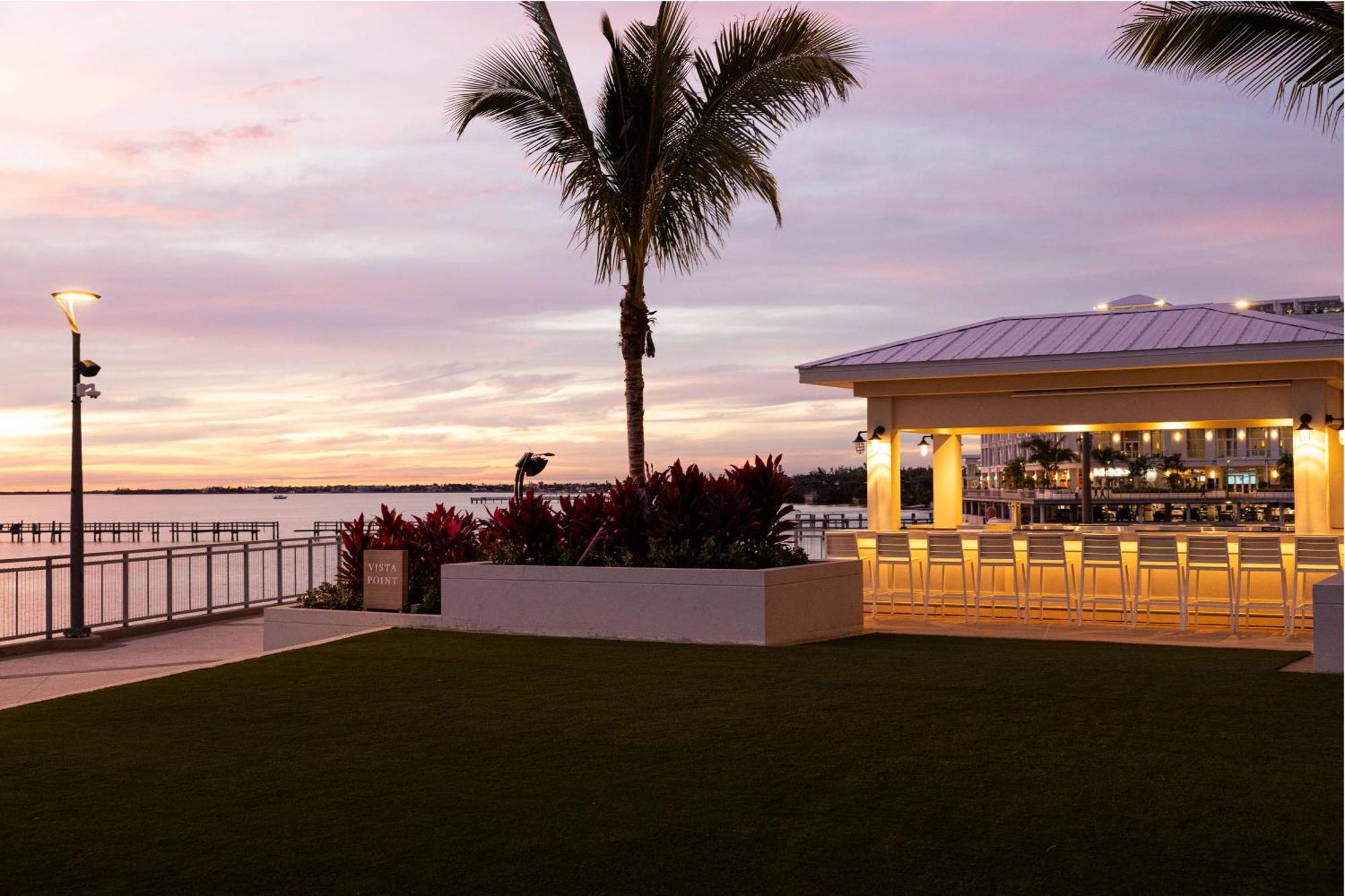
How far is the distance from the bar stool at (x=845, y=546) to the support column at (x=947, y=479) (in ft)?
12.3

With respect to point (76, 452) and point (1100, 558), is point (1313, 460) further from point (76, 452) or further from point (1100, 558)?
point (76, 452)

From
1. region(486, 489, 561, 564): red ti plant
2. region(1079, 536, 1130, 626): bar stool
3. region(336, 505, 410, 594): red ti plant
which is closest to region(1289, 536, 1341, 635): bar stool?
region(1079, 536, 1130, 626): bar stool

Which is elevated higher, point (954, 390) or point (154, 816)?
point (954, 390)

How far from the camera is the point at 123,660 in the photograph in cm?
1269

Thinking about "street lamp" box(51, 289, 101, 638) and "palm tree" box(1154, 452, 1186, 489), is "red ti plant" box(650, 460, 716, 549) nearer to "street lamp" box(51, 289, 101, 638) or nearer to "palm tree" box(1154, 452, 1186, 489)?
"street lamp" box(51, 289, 101, 638)

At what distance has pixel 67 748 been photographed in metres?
7.00

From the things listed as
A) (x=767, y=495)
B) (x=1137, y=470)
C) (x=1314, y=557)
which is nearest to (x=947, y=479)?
(x=1314, y=557)

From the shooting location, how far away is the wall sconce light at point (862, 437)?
1736cm

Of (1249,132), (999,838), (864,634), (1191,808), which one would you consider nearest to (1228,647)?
(864,634)

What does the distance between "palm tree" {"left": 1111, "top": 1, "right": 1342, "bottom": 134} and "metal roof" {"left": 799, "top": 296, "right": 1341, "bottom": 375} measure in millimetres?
4443

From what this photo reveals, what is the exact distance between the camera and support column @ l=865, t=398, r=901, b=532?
57.0 ft

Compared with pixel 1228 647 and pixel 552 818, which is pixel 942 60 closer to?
pixel 1228 647

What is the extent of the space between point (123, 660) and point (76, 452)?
2.75 m

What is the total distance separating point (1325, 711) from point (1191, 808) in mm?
2698
